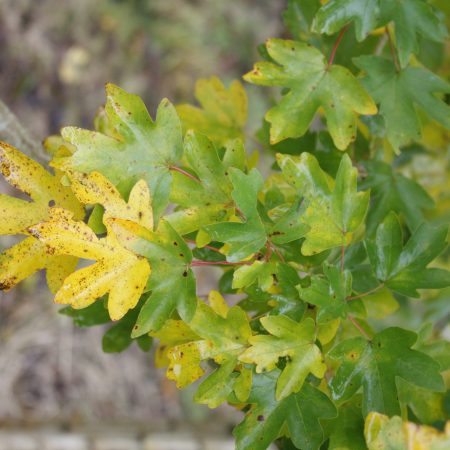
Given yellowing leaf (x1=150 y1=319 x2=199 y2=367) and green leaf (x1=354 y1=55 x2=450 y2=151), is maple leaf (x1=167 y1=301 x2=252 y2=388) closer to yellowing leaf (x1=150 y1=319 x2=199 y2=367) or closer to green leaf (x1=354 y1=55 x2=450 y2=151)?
yellowing leaf (x1=150 y1=319 x2=199 y2=367)

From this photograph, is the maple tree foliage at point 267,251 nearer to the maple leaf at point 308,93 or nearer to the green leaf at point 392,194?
the maple leaf at point 308,93

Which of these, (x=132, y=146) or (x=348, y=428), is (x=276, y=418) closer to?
(x=348, y=428)

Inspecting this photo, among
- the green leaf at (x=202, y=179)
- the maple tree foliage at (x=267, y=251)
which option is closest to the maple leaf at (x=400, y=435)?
the maple tree foliage at (x=267, y=251)

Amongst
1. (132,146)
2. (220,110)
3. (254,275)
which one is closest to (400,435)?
(254,275)

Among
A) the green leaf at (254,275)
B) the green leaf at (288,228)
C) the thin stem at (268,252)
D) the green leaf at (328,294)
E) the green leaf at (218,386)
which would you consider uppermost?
the green leaf at (288,228)

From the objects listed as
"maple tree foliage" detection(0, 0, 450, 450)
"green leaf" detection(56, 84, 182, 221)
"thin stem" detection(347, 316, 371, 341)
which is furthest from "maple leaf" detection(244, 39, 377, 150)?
"thin stem" detection(347, 316, 371, 341)
